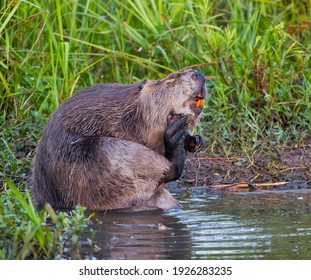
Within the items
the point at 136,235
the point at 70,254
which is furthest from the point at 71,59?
the point at 70,254

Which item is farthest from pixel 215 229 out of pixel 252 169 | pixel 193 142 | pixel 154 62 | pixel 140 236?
pixel 154 62

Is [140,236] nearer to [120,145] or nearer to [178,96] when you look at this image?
[120,145]

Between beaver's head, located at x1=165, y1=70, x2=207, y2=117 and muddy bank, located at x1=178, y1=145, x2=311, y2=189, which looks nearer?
beaver's head, located at x1=165, y1=70, x2=207, y2=117

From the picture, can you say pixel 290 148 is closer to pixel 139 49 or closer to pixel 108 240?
pixel 139 49

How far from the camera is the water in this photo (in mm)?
4227

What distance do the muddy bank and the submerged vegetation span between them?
0.11 meters

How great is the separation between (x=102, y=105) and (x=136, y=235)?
118 cm

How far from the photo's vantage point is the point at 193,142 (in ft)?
18.7

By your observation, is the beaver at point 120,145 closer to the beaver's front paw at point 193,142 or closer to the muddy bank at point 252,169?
the beaver's front paw at point 193,142

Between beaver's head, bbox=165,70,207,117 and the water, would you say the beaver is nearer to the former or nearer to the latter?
beaver's head, bbox=165,70,207,117

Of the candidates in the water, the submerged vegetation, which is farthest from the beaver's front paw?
the submerged vegetation

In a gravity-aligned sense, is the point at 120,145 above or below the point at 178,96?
below

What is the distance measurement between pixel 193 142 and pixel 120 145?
0.54m

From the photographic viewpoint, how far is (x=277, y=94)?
7.26 meters
